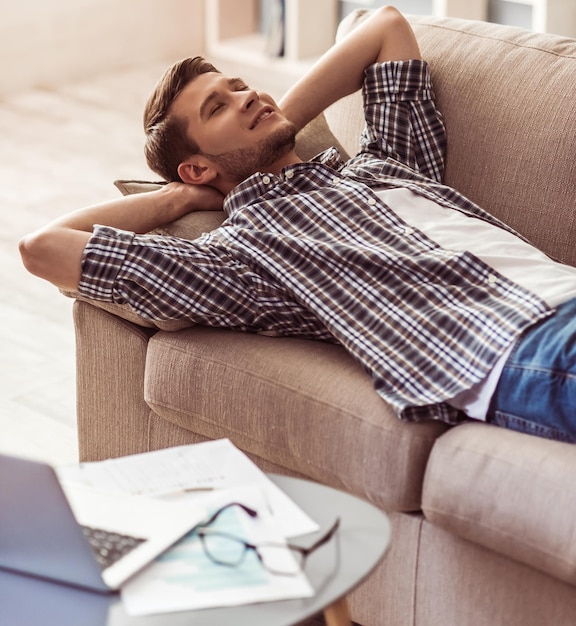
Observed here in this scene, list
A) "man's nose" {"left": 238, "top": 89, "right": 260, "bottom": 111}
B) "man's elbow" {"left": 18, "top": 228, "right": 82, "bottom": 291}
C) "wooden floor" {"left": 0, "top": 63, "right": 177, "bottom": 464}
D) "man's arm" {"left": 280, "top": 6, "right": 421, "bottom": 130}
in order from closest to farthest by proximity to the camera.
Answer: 1. "man's elbow" {"left": 18, "top": 228, "right": 82, "bottom": 291}
2. "man's nose" {"left": 238, "top": 89, "right": 260, "bottom": 111}
3. "man's arm" {"left": 280, "top": 6, "right": 421, "bottom": 130}
4. "wooden floor" {"left": 0, "top": 63, "right": 177, "bottom": 464}

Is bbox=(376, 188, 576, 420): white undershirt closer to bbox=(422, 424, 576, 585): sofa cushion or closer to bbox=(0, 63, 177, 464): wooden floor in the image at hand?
bbox=(422, 424, 576, 585): sofa cushion

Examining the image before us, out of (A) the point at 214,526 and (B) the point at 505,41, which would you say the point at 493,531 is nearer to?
(A) the point at 214,526

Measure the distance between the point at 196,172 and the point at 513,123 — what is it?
61 centimetres

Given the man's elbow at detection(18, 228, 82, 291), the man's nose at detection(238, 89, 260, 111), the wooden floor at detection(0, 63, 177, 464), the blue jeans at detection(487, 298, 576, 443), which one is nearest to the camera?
the blue jeans at detection(487, 298, 576, 443)

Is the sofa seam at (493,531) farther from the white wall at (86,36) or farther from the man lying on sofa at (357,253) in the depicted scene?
the white wall at (86,36)

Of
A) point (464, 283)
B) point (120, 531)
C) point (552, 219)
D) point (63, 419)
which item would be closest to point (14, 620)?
point (120, 531)

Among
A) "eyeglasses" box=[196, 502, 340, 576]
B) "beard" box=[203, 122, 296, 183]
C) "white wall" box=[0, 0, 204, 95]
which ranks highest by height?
"beard" box=[203, 122, 296, 183]

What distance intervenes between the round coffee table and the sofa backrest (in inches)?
34.8

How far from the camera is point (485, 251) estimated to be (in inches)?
71.4

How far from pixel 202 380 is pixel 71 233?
1.07 feet

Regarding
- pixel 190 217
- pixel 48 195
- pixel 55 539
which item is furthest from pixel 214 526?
pixel 48 195

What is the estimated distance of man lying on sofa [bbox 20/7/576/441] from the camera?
163 centimetres

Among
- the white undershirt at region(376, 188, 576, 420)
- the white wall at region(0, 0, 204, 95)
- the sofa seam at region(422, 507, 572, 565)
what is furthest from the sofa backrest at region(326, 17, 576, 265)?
the white wall at region(0, 0, 204, 95)

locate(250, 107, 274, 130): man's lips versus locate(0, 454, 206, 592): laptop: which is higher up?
locate(250, 107, 274, 130): man's lips
